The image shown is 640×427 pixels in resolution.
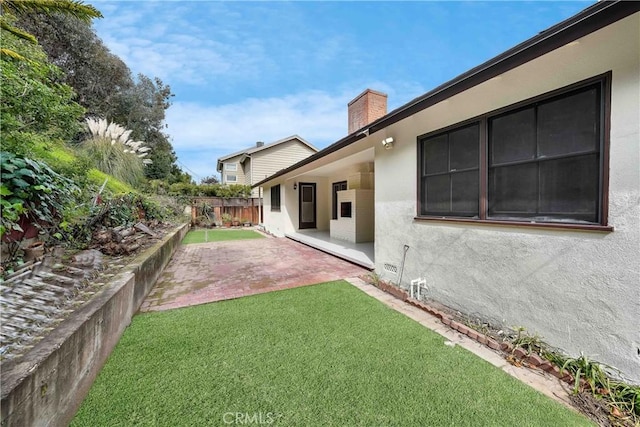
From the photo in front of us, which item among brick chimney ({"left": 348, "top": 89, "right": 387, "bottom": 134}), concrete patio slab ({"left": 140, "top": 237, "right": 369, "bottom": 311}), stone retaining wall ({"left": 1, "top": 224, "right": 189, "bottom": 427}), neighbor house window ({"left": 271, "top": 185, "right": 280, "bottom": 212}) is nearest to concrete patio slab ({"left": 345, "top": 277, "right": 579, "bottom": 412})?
concrete patio slab ({"left": 140, "top": 237, "right": 369, "bottom": 311})

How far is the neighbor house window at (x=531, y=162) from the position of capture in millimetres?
2377

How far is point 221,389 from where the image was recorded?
7.61ft

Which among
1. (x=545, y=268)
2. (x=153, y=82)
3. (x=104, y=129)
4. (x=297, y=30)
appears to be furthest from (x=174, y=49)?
(x=153, y=82)

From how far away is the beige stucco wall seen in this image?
2115mm

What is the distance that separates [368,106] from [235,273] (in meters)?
6.08

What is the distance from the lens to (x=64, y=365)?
1904 millimetres

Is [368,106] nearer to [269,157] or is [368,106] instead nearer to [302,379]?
[302,379]

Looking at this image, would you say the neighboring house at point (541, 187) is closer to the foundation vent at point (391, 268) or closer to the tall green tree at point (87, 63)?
the foundation vent at point (391, 268)

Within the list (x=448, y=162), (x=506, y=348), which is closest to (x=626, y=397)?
(x=506, y=348)

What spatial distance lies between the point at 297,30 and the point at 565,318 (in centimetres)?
830

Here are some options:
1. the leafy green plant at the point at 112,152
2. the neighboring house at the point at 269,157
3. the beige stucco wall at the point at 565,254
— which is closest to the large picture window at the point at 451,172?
the beige stucco wall at the point at 565,254

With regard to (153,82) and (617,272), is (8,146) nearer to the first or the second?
(617,272)

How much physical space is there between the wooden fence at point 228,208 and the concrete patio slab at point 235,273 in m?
9.44

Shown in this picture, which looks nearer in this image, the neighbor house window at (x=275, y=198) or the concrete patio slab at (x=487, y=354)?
the concrete patio slab at (x=487, y=354)
